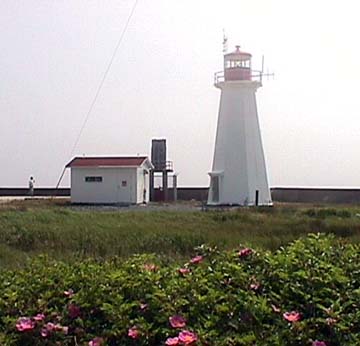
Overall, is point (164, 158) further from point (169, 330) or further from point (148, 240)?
point (169, 330)

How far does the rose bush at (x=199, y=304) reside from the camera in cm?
373

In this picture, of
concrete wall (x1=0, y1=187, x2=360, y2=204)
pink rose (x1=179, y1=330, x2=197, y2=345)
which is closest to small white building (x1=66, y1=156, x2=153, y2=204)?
concrete wall (x1=0, y1=187, x2=360, y2=204)

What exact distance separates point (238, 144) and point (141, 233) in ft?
68.8

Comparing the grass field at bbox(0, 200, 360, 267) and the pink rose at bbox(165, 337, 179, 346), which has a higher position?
the pink rose at bbox(165, 337, 179, 346)

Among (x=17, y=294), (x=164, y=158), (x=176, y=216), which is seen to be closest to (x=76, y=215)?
(x=176, y=216)

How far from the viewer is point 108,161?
40.1m

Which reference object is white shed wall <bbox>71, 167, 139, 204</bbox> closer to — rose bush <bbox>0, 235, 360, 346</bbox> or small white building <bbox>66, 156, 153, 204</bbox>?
small white building <bbox>66, 156, 153, 204</bbox>

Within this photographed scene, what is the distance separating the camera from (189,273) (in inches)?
175

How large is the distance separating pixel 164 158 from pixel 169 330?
39486mm

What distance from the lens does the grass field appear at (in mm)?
13666

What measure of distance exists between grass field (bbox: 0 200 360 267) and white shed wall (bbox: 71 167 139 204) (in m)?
16.4

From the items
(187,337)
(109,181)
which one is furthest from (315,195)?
(187,337)

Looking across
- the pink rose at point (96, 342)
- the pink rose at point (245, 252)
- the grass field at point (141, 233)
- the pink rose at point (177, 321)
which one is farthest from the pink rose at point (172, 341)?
the grass field at point (141, 233)

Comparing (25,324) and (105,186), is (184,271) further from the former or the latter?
(105,186)
